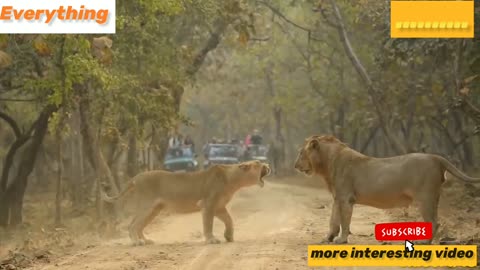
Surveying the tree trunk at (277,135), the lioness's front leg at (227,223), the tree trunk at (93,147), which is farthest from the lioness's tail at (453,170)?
the tree trunk at (277,135)

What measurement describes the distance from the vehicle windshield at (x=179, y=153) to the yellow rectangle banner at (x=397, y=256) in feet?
106

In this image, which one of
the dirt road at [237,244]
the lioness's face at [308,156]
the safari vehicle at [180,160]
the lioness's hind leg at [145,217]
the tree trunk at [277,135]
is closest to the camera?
the dirt road at [237,244]

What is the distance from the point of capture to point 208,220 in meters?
12.3

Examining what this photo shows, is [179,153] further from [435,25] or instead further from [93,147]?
[435,25]

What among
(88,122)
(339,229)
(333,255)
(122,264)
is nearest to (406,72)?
(88,122)

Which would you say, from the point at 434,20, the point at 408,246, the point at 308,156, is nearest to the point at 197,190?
the point at 308,156

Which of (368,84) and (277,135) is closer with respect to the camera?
(368,84)

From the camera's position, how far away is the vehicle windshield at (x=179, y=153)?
3912cm

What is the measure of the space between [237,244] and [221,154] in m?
30.2

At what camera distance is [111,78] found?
15.8m

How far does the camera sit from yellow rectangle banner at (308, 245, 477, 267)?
21.0 feet

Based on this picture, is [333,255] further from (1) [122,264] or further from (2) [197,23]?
(2) [197,23]

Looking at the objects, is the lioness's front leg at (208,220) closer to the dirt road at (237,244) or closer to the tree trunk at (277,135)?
the dirt road at (237,244)

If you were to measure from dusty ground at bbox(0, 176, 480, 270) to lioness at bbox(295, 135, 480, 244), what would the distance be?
1.64 feet
